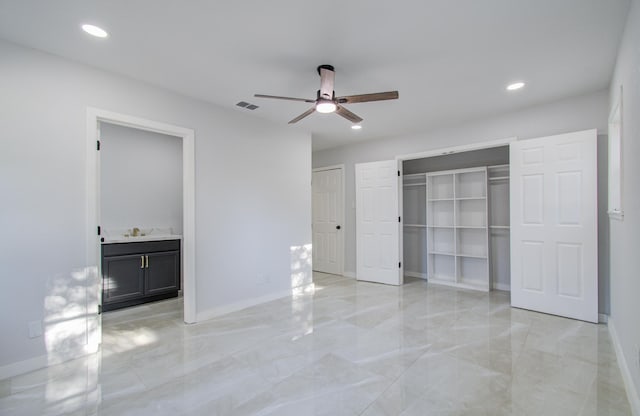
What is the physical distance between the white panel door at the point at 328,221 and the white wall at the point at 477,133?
176 mm

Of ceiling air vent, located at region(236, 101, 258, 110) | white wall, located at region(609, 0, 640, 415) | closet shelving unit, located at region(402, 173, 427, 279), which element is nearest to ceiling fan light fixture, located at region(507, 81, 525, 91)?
white wall, located at region(609, 0, 640, 415)

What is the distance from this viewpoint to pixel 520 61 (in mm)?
2740

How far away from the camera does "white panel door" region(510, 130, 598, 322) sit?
11.2 feet

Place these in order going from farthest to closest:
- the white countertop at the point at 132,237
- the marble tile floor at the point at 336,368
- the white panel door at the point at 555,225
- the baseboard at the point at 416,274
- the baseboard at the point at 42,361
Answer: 1. the baseboard at the point at 416,274
2. the white countertop at the point at 132,237
3. the white panel door at the point at 555,225
4. the baseboard at the point at 42,361
5. the marble tile floor at the point at 336,368

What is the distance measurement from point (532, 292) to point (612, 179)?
61.3 inches

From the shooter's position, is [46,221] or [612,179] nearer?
[46,221]

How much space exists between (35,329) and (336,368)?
2467 millimetres

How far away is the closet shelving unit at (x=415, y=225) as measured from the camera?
5.74 metres

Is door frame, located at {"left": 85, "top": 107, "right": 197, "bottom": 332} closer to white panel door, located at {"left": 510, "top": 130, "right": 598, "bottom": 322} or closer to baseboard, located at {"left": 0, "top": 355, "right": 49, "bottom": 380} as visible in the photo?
baseboard, located at {"left": 0, "top": 355, "right": 49, "bottom": 380}

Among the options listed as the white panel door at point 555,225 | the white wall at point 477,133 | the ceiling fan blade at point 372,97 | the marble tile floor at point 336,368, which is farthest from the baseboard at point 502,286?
the ceiling fan blade at point 372,97

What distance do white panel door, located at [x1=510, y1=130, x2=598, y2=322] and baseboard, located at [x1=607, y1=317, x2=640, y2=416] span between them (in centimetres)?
59

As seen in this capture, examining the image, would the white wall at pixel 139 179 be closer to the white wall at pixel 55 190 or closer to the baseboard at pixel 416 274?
the white wall at pixel 55 190

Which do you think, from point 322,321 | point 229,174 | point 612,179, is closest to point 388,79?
point 229,174

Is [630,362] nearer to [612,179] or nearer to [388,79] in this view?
[612,179]
